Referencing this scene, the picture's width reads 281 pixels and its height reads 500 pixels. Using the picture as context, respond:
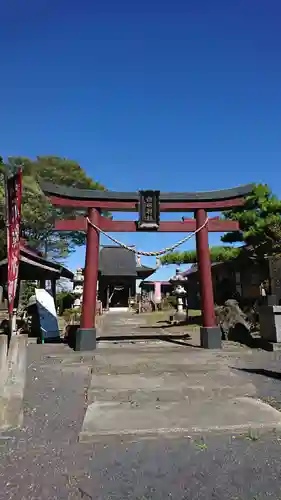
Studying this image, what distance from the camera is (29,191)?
20719 mm

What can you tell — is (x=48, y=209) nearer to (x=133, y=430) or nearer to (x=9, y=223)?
(x=9, y=223)

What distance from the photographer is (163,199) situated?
9.64 meters

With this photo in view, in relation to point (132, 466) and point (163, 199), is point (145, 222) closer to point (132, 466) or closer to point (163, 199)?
point (163, 199)

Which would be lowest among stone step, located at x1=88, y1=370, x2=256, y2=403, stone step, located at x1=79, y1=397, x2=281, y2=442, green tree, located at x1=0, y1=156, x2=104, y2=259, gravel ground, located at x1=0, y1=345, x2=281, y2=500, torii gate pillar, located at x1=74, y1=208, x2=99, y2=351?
gravel ground, located at x1=0, y1=345, x2=281, y2=500

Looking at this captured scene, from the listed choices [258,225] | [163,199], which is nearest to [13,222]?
[163,199]

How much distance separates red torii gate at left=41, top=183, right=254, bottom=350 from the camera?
8953 mm

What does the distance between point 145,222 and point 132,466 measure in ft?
23.6

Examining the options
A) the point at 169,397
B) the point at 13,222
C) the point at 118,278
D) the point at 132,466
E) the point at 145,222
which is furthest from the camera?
the point at 118,278

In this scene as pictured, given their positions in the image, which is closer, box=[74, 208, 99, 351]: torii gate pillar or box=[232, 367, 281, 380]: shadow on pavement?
box=[232, 367, 281, 380]: shadow on pavement

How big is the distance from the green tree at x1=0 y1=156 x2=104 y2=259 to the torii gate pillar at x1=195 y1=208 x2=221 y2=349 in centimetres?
1432

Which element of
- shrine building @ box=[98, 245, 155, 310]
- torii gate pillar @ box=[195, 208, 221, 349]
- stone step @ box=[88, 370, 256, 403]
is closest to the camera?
stone step @ box=[88, 370, 256, 403]

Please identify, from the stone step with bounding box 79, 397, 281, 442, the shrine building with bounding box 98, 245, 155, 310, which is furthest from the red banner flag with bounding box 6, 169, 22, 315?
the shrine building with bounding box 98, 245, 155, 310

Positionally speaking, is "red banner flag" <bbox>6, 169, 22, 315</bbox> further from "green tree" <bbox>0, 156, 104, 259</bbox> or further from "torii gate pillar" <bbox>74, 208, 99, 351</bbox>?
"green tree" <bbox>0, 156, 104, 259</bbox>

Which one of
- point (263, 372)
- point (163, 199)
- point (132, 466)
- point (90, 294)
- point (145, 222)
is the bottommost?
Answer: point (132, 466)
